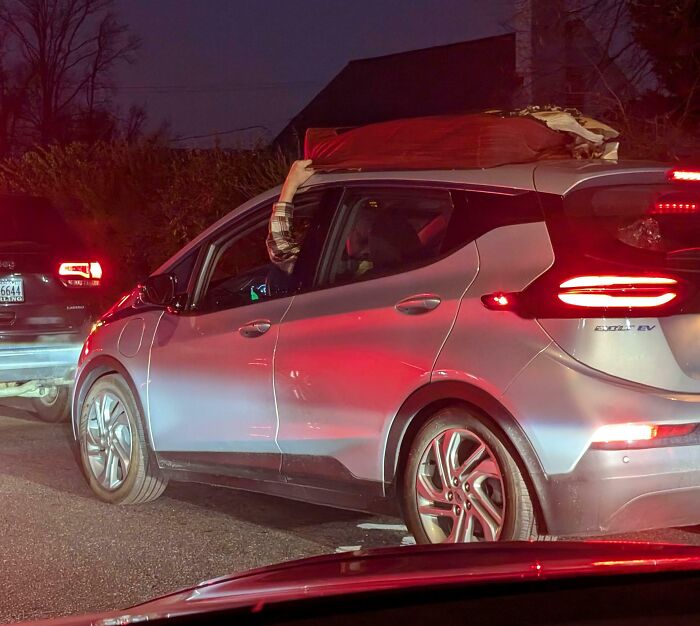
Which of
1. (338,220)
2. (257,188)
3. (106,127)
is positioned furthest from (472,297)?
(106,127)

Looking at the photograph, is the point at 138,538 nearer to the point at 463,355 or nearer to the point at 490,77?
the point at 463,355

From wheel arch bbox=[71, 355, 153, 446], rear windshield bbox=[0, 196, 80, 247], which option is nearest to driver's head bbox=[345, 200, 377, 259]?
wheel arch bbox=[71, 355, 153, 446]

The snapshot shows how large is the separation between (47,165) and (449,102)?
1126 centimetres

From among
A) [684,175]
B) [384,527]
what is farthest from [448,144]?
[384,527]

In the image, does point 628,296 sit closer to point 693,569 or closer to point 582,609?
point 693,569

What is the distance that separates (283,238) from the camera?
514 cm

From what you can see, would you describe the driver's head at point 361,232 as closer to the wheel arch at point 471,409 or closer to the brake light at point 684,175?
the wheel arch at point 471,409

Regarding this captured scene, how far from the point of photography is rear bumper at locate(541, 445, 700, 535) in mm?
3783

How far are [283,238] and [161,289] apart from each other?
41.0 inches

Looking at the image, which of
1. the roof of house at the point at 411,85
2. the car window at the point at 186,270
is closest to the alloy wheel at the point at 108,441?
the car window at the point at 186,270

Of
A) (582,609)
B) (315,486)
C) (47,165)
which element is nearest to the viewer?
(582,609)

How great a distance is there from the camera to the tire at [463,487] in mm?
4062

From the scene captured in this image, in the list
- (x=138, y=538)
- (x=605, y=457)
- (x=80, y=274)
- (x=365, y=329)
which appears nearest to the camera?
(x=605, y=457)

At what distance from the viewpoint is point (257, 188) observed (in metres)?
13.6
